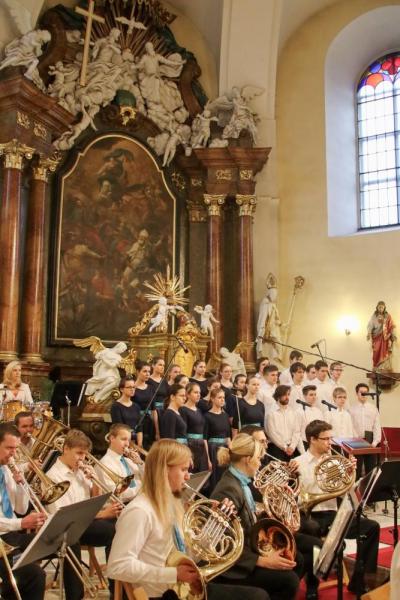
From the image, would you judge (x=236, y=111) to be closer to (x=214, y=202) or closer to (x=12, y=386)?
(x=214, y=202)

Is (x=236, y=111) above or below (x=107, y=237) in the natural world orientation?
above

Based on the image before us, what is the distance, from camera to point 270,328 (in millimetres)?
14477

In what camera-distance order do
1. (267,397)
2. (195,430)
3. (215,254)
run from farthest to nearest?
(215,254), (267,397), (195,430)

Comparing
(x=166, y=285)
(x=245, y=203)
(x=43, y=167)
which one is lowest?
(x=166, y=285)

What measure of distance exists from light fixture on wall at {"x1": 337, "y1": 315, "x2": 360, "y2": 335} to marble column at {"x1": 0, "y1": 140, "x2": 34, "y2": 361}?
6920mm

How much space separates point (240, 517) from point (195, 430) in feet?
12.2

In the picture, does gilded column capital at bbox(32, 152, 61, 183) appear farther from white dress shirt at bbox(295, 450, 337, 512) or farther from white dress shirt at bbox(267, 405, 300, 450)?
white dress shirt at bbox(295, 450, 337, 512)

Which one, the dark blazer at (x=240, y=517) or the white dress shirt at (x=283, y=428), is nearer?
the dark blazer at (x=240, y=517)

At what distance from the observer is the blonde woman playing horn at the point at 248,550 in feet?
13.2

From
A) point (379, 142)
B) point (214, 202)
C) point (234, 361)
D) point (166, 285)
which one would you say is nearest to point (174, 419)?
point (234, 361)

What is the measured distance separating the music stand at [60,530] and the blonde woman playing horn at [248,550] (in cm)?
81

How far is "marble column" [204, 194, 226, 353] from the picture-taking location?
584 inches

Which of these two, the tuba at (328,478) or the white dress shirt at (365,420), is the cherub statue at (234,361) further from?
the tuba at (328,478)

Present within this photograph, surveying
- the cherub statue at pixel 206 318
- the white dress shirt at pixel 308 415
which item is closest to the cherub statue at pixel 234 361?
the cherub statue at pixel 206 318
